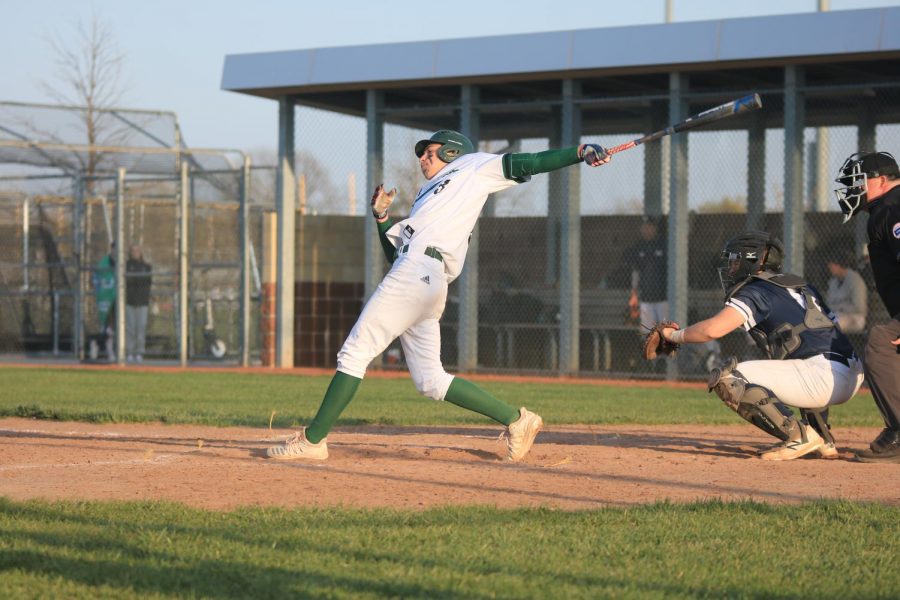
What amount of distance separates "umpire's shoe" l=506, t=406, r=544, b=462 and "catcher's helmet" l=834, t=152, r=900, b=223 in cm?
226

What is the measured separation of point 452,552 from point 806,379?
371 cm

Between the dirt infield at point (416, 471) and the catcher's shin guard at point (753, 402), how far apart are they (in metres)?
0.23

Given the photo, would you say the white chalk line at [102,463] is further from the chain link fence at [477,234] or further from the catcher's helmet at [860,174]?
the chain link fence at [477,234]

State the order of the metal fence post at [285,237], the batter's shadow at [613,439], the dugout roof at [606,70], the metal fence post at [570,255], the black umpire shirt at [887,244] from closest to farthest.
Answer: the black umpire shirt at [887,244], the batter's shadow at [613,439], the dugout roof at [606,70], the metal fence post at [570,255], the metal fence post at [285,237]

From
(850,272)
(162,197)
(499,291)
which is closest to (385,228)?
(850,272)

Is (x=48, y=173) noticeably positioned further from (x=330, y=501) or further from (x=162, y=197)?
(x=330, y=501)

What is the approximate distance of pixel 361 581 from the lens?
13.6 feet

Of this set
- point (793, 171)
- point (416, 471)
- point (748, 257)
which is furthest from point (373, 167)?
point (416, 471)

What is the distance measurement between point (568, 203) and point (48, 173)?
9.51 metres

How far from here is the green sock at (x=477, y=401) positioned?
7.37 m

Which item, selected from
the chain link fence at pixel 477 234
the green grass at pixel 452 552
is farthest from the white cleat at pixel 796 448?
the chain link fence at pixel 477 234

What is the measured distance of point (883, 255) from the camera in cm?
744

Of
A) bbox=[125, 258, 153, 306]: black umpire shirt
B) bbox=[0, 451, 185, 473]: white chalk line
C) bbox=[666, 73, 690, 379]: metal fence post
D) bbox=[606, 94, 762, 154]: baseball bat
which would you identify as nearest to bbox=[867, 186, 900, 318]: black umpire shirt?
bbox=[606, 94, 762, 154]: baseball bat

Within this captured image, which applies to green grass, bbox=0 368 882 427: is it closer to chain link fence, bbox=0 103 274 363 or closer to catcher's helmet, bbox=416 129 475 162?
chain link fence, bbox=0 103 274 363
